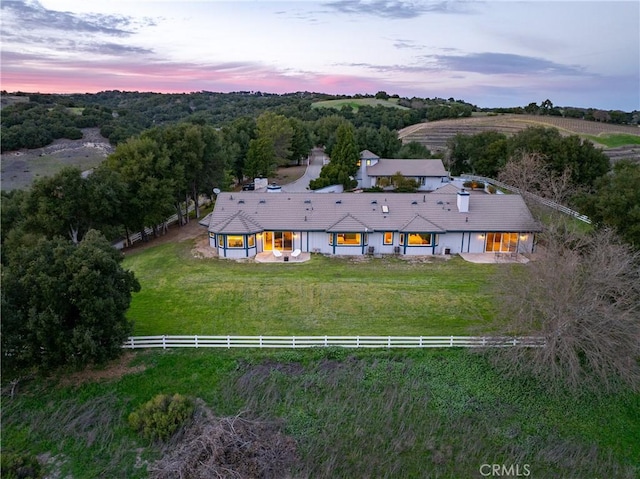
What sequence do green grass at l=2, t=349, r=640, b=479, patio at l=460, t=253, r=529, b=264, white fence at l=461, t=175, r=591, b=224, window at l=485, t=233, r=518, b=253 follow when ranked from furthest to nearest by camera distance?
white fence at l=461, t=175, r=591, b=224 → window at l=485, t=233, r=518, b=253 → patio at l=460, t=253, r=529, b=264 → green grass at l=2, t=349, r=640, b=479

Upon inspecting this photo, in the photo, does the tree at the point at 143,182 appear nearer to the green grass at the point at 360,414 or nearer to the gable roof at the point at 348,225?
the gable roof at the point at 348,225

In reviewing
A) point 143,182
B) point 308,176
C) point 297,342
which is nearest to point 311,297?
point 297,342

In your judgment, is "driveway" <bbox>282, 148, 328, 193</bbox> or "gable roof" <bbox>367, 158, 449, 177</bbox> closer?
"driveway" <bbox>282, 148, 328, 193</bbox>

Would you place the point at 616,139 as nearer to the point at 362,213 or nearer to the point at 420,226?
the point at 420,226

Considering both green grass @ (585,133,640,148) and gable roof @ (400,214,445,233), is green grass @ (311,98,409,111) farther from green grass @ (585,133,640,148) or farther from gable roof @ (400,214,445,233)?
gable roof @ (400,214,445,233)

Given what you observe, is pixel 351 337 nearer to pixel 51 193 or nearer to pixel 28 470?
pixel 28 470

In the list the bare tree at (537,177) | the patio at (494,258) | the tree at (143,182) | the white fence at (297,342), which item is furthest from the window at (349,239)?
the bare tree at (537,177)

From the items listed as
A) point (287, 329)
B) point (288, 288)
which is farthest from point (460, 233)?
point (287, 329)

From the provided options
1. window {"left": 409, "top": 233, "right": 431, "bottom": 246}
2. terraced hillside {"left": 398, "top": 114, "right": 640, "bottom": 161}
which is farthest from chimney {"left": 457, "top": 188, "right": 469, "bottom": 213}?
terraced hillside {"left": 398, "top": 114, "right": 640, "bottom": 161}
